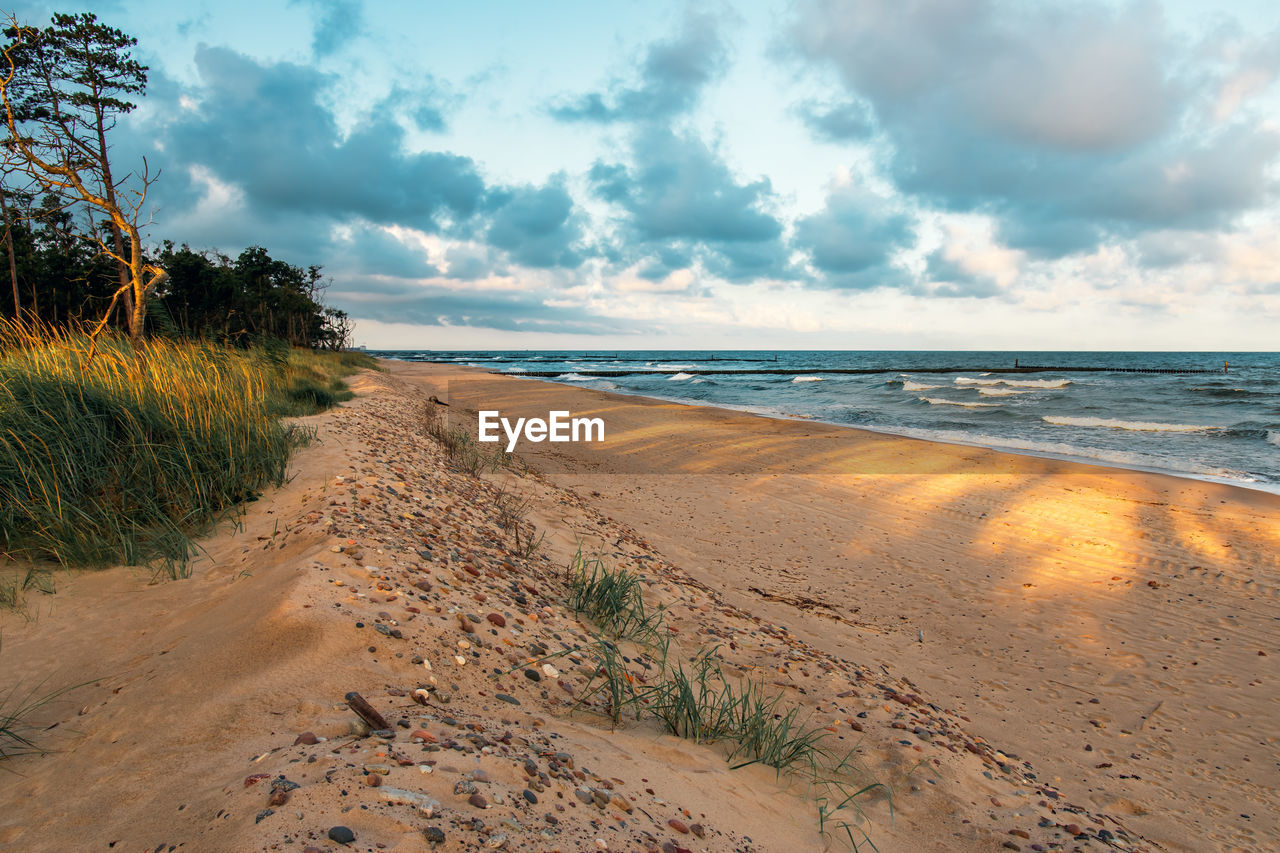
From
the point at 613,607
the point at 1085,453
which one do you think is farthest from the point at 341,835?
the point at 1085,453

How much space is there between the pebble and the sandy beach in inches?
1.7

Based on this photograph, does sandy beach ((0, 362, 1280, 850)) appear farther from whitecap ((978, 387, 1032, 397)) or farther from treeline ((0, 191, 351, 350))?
whitecap ((978, 387, 1032, 397))

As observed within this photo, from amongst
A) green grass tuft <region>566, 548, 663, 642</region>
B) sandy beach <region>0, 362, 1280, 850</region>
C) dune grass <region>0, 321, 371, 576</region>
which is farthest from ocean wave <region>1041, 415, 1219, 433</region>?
dune grass <region>0, 321, 371, 576</region>

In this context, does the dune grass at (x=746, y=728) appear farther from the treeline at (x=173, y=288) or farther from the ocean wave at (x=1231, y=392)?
the ocean wave at (x=1231, y=392)

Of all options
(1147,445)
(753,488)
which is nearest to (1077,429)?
(1147,445)

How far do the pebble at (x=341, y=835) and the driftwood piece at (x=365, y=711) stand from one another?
62 centimetres

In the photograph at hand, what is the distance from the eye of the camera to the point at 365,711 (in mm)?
2332

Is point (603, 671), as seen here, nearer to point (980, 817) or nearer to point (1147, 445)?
point (980, 817)

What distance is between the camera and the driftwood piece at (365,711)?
2323 mm

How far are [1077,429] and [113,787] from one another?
26161mm

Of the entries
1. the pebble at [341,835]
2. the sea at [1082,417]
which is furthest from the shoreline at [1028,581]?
the pebble at [341,835]

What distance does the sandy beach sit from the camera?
210 cm

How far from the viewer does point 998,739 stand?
434cm

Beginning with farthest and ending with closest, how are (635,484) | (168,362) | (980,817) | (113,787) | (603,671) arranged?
1. (635,484)
2. (168,362)
3. (603,671)
4. (980,817)
5. (113,787)
